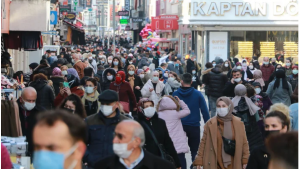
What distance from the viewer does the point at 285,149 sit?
4.09 metres

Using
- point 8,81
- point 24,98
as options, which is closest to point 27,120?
point 24,98

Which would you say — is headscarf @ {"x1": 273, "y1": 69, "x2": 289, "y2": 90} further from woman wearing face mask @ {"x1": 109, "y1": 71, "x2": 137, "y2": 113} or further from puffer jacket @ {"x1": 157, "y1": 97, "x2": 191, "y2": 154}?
puffer jacket @ {"x1": 157, "y1": 97, "x2": 191, "y2": 154}

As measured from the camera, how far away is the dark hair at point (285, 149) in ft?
13.3

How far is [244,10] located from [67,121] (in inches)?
1276

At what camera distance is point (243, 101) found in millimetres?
10359

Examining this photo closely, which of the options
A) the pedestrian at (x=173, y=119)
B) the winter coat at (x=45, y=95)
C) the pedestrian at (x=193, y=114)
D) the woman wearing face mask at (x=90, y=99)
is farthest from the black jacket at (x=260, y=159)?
the winter coat at (x=45, y=95)

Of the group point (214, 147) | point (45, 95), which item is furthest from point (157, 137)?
point (45, 95)

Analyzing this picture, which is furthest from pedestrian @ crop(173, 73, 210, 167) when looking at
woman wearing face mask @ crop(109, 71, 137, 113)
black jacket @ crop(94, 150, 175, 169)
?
black jacket @ crop(94, 150, 175, 169)

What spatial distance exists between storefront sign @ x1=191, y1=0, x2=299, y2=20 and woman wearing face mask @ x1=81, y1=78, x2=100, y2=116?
24523 mm

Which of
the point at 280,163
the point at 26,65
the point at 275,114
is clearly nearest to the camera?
the point at 280,163

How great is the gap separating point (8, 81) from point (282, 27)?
91.4 ft

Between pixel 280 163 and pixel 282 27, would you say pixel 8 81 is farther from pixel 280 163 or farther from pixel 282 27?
pixel 282 27

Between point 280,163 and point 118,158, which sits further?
point 118,158

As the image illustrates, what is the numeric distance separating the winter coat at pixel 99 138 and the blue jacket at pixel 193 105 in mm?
3791
